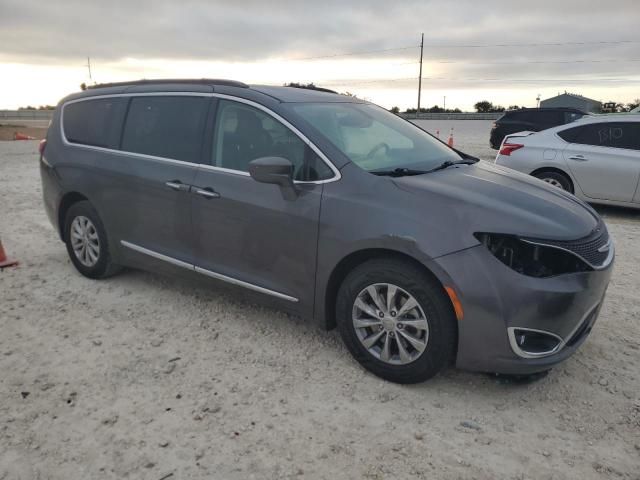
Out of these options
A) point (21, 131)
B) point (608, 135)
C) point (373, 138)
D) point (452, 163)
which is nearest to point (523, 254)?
point (452, 163)

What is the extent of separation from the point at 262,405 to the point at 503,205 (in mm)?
1795

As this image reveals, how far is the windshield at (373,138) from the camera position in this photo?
3.48 m

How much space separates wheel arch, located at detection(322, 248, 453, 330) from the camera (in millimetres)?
2972

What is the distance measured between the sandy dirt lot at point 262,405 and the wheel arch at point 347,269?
1.13ft

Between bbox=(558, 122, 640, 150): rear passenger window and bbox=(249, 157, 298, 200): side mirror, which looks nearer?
bbox=(249, 157, 298, 200): side mirror

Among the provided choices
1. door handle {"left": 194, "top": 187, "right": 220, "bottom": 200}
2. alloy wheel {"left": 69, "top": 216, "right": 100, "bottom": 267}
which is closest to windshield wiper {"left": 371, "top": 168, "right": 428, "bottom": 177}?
door handle {"left": 194, "top": 187, "right": 220, "bottom": 200}

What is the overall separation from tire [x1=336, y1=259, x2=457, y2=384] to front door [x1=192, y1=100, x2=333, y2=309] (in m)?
0.31

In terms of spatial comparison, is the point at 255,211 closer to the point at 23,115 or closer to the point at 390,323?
the point at 390,323

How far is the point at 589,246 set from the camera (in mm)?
2990

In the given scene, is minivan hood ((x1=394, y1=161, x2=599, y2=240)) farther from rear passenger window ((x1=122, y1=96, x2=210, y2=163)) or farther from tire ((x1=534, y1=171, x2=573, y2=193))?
tire ((x1=534, y1=171, x2=573, y2=193))

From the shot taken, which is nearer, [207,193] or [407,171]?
[407,171]

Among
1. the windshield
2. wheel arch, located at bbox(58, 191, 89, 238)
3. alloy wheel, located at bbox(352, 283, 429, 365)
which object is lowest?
alloy wheel, located at bbox(352, 283, 429, 365)

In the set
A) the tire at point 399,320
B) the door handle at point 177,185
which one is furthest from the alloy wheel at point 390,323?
the door handle at point 177,185

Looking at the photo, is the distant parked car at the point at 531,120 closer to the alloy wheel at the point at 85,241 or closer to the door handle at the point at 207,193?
the door handle at the point at 207,193
